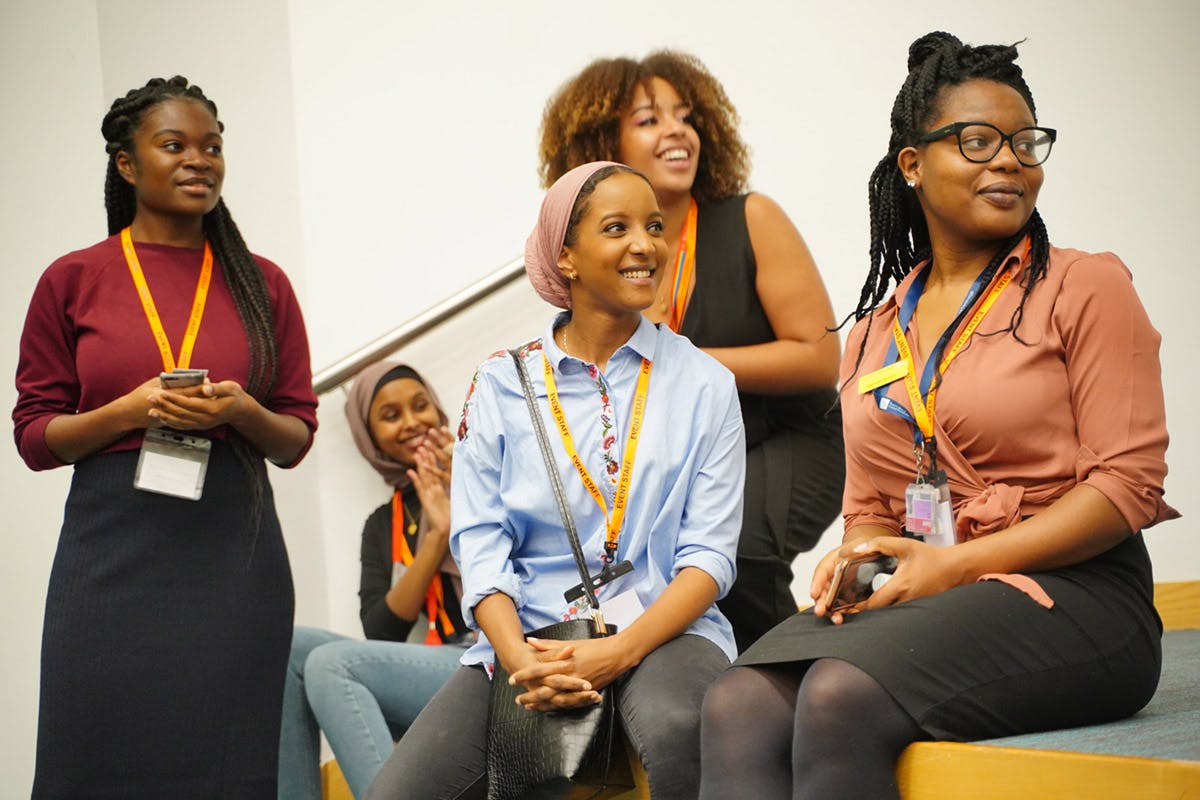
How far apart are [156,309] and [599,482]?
1.14 metres

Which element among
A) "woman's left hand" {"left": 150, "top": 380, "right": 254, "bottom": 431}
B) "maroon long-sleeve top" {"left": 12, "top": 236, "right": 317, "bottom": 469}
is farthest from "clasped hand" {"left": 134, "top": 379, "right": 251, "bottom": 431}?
"maroon long-sleeve top" {"left": 12, "top": 236, "right": 317, "bottom": 469}

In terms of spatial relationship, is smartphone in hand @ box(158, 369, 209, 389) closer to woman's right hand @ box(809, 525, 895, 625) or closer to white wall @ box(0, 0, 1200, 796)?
woman's right hand @ box(809, 525, 895, 625)

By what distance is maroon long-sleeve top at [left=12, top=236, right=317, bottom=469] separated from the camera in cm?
282

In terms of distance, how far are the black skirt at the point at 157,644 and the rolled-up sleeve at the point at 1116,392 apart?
1.77 meters

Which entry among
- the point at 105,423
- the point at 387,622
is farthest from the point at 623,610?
the point at 387,622

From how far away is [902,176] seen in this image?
2414 millimetres

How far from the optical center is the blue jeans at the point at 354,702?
3273 mm

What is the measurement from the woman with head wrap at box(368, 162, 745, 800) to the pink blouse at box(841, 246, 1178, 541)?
1.46 ft

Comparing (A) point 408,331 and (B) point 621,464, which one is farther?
(A) point 408,331

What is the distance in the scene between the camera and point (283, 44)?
4680 mm

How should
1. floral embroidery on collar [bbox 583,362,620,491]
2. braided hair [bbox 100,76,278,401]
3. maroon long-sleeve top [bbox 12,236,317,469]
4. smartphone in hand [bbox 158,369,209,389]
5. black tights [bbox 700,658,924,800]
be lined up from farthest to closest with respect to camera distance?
braided hair [bbox 100,76,278,401] → maroon long-sleeve top [bbox 12,236,317,469] → smartphone in hand [bbox 158,369,209,389] → floral embroidery on collar [bbox 583,362,620,491] → black tights [bbox 700,658,924,800]

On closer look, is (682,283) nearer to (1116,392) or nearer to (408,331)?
(1116,392)

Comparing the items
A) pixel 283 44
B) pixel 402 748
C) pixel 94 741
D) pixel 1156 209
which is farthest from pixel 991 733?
pixel 283 44

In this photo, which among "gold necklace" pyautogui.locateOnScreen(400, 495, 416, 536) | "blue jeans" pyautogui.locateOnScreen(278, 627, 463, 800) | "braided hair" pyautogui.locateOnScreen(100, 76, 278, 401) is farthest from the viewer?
"gold necklace" pyautogui.locateOnScreen(400, 495, 416, 536)
